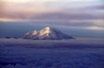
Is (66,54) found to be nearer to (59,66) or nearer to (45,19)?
(59,66)

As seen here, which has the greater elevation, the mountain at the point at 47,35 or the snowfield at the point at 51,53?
the mountain at the point at 47,35

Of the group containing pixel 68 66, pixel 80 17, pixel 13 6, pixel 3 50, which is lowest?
pixel 68 66

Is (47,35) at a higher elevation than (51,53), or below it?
higher

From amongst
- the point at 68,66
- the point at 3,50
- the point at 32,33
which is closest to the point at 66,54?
the point at 68,66

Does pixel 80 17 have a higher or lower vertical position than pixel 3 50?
higher

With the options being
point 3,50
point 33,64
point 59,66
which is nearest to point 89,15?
point 59,66
